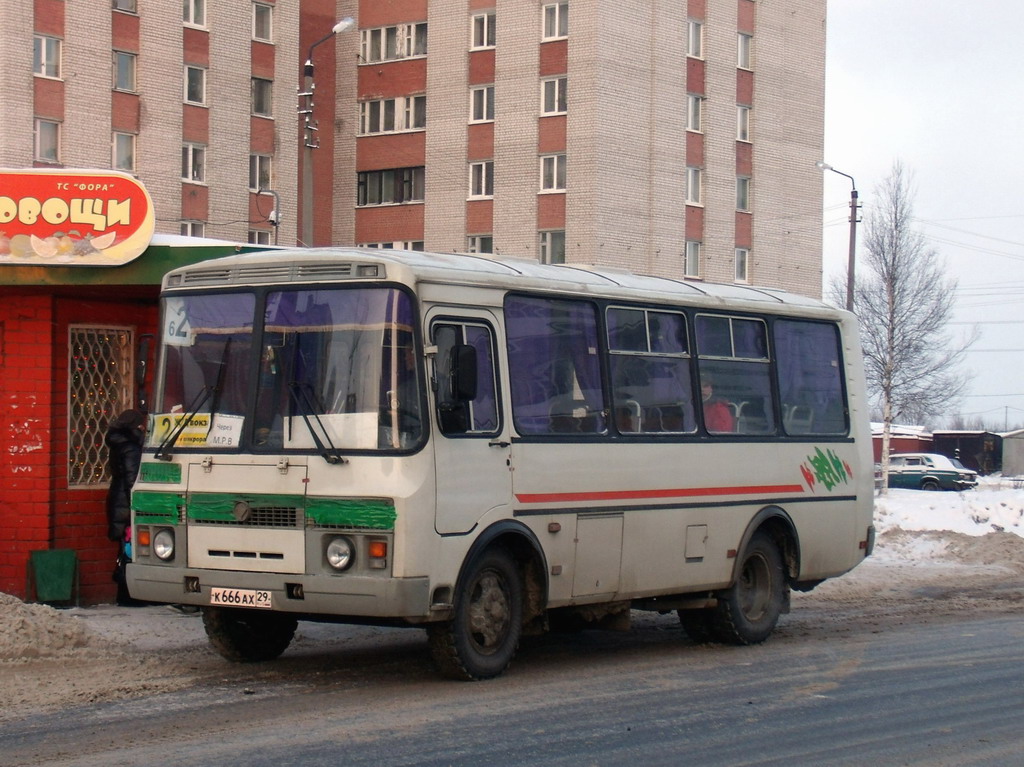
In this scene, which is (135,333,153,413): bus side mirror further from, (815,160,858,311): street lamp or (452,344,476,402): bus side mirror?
(815,160,858,311): street lamp

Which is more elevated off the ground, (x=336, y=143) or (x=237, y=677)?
(x=336, y=143)

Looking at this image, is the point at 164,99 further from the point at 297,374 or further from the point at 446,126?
the point at 297,374

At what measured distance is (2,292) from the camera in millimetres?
13852

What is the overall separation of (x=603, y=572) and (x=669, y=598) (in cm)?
133

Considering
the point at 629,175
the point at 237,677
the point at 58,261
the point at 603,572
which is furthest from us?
the point at 629,175

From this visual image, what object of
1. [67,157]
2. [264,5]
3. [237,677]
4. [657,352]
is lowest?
[237,677]

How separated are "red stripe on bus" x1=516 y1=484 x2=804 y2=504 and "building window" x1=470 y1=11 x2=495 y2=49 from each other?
3748 cm

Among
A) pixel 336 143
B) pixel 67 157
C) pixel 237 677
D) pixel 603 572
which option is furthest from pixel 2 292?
pixel 336 143

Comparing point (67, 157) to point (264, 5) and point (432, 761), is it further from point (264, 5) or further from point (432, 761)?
point (432, 761)

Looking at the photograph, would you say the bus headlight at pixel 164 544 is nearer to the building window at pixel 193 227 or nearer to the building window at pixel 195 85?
the building window at pixel 193 227

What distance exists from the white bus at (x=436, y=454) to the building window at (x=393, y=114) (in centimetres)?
3970

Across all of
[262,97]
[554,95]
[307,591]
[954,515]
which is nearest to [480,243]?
[554,95]

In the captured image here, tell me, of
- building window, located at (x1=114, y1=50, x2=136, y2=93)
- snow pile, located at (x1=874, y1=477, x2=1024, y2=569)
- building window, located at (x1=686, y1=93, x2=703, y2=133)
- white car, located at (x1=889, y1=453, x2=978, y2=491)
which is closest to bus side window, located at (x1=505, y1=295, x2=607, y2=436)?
snow pile, located at (x1=874, y1=477, x2=1024, y2=569)

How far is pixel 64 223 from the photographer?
43.4 ft
